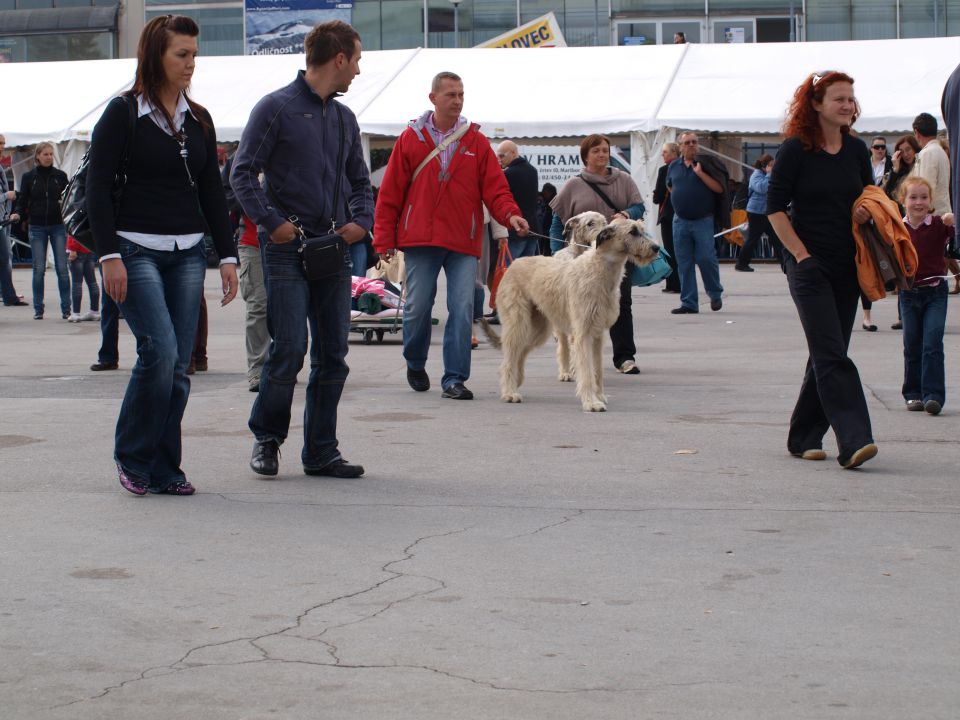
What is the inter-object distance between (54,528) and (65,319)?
12096 mm

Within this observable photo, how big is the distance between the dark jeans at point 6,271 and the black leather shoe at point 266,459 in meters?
12.8

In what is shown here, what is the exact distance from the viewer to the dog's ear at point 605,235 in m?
9.91

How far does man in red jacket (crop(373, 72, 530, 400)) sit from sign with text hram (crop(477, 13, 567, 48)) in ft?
79.2

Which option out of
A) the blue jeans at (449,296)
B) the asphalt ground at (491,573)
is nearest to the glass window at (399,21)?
the blue jeans at (449,296)

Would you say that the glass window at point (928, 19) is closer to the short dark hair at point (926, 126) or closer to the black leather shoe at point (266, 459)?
the short dark hair at point (926, 126)

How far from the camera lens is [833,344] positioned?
23.9 feet

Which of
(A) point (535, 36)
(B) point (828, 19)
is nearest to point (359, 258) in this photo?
(A) point (535, 36)

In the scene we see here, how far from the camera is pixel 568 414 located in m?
9.44

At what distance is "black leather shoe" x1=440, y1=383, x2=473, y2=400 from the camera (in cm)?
1008

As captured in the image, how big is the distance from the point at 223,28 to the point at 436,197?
35093 millimetres

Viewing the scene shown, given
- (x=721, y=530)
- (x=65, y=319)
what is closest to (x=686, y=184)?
(x=65, y=319)

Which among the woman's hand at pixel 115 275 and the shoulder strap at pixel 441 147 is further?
the shoulder strap at pixel 441 147

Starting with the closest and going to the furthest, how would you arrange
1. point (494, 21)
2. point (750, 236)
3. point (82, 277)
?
point (82, 277) < point (750, 236) < point (494, 21)

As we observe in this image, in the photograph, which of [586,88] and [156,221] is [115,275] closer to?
[156,221]
